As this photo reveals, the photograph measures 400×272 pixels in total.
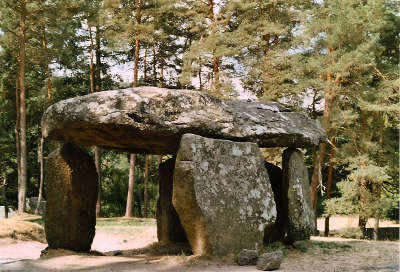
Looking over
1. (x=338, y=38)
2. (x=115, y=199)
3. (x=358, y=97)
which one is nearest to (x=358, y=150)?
(x=358, y=97)

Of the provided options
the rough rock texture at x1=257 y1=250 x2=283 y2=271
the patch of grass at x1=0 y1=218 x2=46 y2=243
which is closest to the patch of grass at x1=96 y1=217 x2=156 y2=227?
the patch of grass at x1=0 y1=218 x2=46 y2=243

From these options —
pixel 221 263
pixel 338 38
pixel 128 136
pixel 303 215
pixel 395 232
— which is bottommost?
pixel 395 232

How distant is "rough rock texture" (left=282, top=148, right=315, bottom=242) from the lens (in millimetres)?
8156

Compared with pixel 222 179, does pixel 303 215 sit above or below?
below

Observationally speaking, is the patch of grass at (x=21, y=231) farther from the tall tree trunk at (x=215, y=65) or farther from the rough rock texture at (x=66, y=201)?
the tall tree trunk at (x=215, y=65)

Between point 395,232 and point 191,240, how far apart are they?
17758 millimetres

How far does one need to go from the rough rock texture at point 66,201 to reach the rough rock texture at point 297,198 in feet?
13.4

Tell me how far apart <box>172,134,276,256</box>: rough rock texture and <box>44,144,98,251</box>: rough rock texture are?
2.45m

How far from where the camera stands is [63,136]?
795 centimetres

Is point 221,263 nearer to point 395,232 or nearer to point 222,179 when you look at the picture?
point 222,179

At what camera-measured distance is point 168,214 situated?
9.70 m

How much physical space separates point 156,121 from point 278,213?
3769mm

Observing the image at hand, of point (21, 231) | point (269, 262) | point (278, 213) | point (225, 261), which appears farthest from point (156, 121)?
point (21, 231)

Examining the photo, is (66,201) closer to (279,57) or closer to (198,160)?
(198,160)
